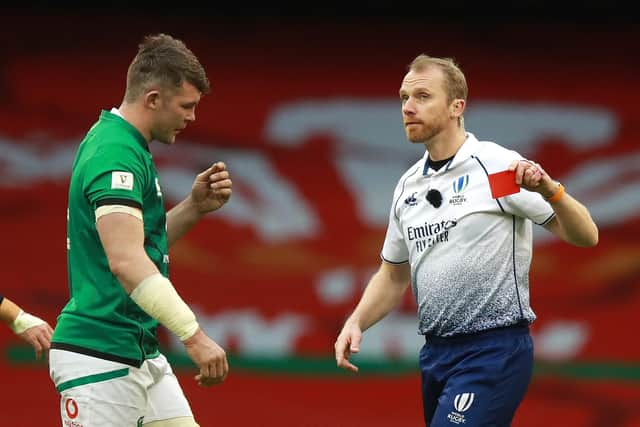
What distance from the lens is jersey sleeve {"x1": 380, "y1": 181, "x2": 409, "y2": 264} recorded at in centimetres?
516

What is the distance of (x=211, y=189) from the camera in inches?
196

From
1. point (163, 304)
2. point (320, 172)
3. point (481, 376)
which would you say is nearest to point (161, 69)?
point (163, 304)

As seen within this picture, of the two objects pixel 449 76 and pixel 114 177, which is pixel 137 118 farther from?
pixel 449 76

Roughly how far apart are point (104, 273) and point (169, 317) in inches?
15.9

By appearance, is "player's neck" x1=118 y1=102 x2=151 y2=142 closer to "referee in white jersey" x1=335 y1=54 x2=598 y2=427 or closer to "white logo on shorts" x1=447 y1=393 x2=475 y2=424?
"referee in white jersey" x1=335 y1=54 x2=598 y2=427

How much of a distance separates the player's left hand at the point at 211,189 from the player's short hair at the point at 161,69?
0.58 metres

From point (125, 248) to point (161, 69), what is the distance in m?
0.83

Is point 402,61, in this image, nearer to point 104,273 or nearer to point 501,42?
point 501,42

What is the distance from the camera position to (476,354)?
15.4 feet

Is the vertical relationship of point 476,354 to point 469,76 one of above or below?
below

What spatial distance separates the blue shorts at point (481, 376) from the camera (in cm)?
460

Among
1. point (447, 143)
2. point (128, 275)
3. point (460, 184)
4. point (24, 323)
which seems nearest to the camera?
point (128, 275)

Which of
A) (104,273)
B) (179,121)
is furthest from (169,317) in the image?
(179,121)

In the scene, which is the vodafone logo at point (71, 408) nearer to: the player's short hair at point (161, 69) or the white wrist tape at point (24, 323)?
the white wrist tape at point (24, 323)
